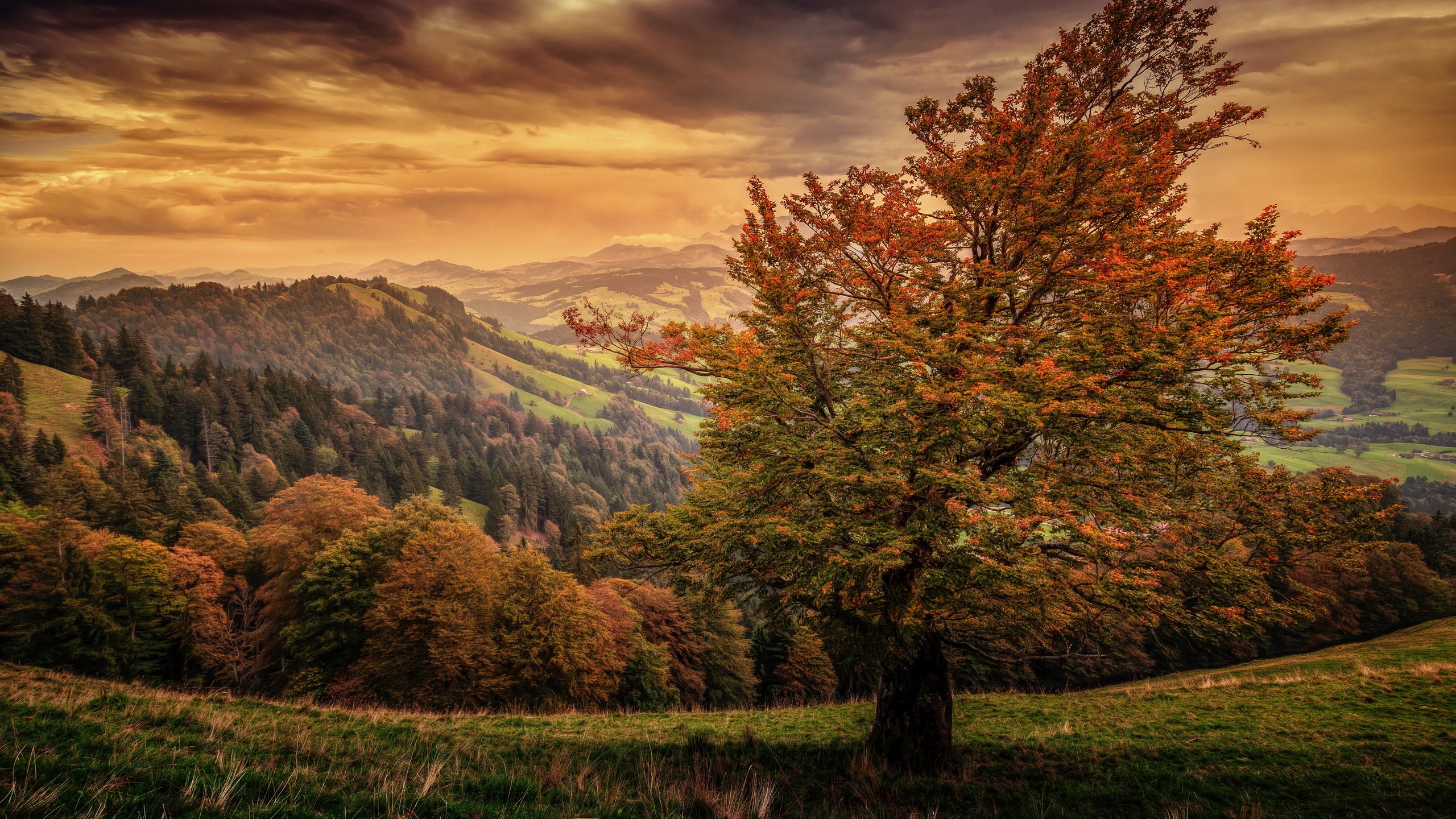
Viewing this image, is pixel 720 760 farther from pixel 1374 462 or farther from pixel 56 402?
pixel 1374 462

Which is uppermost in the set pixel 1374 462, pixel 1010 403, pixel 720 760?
pixel 1010 403

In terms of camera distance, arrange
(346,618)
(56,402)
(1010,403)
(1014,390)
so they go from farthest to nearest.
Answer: (56,402)
(346,618)
(1014,390)
(1010,403)

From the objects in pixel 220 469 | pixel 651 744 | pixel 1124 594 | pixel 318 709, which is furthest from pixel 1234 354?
pixel 220 469

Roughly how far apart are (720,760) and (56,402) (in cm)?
12959

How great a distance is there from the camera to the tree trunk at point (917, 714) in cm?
1109

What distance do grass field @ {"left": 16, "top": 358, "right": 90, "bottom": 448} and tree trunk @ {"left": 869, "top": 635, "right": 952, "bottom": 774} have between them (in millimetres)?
112266

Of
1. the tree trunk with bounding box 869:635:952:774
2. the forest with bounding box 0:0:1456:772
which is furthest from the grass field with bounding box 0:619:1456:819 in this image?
the forest with bounding box 0:0:1456:772

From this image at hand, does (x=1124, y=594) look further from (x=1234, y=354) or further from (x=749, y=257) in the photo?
(x=749, y=257)

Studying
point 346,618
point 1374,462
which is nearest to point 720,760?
point 346,618

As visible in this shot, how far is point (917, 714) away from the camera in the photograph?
37.2 feet

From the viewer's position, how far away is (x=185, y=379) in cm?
9975

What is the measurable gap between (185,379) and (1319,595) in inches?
5805

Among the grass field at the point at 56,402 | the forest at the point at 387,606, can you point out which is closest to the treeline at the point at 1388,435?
the forest at the point at 387,606

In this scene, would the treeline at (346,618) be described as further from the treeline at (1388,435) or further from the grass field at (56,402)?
the treeline at (1388,435)
